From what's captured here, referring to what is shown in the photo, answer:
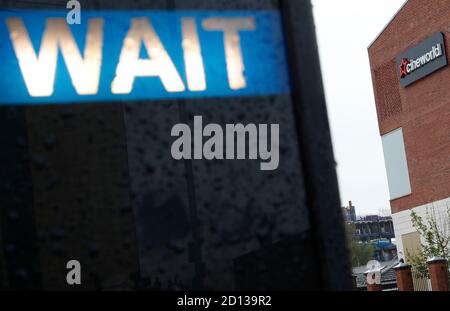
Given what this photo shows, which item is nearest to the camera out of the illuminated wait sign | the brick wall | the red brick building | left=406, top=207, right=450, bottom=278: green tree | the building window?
the illuminated wait sign

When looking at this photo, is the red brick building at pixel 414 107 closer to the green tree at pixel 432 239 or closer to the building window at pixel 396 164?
the building window at pixel 396 164

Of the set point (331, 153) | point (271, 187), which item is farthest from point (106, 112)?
point (331, 153)

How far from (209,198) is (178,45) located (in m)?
0.40

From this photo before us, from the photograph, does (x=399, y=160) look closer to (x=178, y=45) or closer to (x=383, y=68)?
(x=383, y=68)

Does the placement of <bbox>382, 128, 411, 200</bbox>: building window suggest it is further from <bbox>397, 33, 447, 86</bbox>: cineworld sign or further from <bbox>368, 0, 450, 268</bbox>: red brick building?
<bbox>397, 33, 447, 86</bbox>: cineworld sign

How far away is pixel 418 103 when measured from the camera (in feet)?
116

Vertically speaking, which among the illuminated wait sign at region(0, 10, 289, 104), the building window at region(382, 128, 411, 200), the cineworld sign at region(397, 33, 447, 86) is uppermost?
the cineworld sign at region(397, 33, 447, 86)

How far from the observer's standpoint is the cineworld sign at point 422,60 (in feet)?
109

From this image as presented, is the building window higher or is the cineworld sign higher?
the cineworld sign

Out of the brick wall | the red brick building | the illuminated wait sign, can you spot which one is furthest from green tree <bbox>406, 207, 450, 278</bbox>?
the illuminated wait sign

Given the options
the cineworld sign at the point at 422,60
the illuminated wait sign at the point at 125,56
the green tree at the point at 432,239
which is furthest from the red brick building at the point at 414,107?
the illuminated wait sign at the point at 125,56

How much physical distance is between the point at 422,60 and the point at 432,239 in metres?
9.56

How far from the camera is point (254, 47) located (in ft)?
5.82

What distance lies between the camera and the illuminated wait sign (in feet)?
5.37
